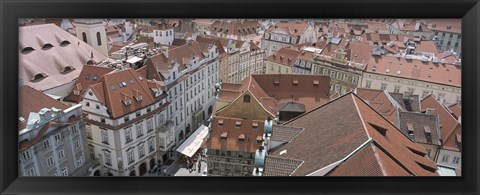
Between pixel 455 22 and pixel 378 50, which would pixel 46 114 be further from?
pixel 378 50

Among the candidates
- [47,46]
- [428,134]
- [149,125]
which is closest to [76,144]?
[149,125]

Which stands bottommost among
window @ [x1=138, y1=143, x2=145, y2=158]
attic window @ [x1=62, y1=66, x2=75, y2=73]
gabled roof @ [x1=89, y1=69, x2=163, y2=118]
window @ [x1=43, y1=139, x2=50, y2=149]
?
window @ [x1=138, y1=143, x2=145, y2=158]

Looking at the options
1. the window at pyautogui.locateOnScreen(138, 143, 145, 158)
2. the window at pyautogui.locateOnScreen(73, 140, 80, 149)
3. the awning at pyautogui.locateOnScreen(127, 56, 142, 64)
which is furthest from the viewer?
the awning at pyautogui.locateOnScreen(127, 56, 142, 64)

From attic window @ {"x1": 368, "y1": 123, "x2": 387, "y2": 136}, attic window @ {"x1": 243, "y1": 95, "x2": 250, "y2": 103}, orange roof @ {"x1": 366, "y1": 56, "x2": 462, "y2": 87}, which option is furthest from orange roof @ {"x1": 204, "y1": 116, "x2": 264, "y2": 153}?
orange roof @ {"x1": 366, "y1": 56, "x2": 462, "y2": 87}

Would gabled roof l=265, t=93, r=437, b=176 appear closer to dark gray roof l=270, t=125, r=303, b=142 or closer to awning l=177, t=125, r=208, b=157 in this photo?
dark gray roof l=270, t=125, r=303, b=142

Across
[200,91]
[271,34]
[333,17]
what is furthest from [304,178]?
[271,34]

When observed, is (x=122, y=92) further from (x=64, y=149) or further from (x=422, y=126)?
(x=422, y=126)
